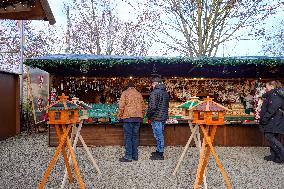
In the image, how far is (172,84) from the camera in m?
12.1

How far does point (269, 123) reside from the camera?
8.51 metres

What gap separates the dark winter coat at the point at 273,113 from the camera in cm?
841

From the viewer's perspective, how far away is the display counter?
35.6 feet

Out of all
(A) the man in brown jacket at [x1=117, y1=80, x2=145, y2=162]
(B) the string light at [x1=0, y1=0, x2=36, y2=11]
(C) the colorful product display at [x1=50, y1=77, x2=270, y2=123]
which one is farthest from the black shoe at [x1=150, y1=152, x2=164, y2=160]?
(B) the string light at [x1=0, y1=0, x2=36, y2=11]

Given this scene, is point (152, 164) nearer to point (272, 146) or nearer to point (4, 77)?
point (272, 146)

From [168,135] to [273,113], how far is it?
3508mm

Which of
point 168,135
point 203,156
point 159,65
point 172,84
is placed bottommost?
point 168,135

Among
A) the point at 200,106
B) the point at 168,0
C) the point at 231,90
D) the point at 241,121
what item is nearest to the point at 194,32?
the point at 168,0

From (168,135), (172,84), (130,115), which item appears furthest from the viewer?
(172,84)

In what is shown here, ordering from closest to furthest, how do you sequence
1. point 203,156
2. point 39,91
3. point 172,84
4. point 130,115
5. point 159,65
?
point 203,156
point 130,115
point 159,65
point 172,84
point 39,91

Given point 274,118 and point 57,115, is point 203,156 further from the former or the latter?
point 274,118

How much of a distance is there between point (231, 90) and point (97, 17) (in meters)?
17.7

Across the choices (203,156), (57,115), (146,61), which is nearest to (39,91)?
(146,61)

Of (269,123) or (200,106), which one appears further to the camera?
(269,123)
